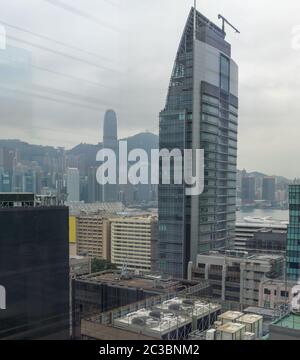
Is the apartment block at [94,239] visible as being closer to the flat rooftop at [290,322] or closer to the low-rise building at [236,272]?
the low-rise building at [236,272]

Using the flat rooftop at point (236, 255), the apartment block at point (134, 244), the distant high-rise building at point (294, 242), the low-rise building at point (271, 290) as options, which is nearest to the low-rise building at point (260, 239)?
the flat rooftop at point (236, 255)

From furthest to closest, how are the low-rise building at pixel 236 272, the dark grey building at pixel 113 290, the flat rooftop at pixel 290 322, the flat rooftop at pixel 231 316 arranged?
the low-rise building at pixel 236 272
the dark grey building at pixel 113 290
the flat rooftop at pixel 231 316
the flat rooftop at pixel 290 322

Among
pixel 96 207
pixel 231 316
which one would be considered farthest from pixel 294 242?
pixel 96 207

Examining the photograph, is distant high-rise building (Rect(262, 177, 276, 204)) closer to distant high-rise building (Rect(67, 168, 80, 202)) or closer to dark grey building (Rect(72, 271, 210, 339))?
distant high-rise building (Rect(67, 168, 80, 202))

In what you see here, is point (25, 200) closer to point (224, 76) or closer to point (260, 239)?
point (224, 76)
